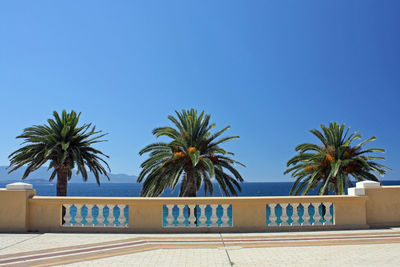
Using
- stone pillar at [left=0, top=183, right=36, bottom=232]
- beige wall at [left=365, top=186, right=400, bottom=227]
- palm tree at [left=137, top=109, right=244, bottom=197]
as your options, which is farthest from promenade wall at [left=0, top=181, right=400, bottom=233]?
palm tree at [left=137, top=109, right=244, bottom=197]

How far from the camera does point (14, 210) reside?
9.23 metres

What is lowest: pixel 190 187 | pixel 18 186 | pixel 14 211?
pixel 14 211

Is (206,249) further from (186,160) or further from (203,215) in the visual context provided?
(186,160)

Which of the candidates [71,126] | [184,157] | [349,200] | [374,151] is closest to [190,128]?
[184,157]

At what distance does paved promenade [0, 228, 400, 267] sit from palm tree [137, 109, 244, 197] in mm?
8380

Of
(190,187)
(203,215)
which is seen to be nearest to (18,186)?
(203,215)

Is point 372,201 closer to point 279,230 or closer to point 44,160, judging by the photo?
point 279,230

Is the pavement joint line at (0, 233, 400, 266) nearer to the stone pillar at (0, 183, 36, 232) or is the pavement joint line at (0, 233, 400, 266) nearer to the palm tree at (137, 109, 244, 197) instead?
the stone pillar at (0, 183, 36, 232)

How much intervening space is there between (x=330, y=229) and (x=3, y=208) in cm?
908

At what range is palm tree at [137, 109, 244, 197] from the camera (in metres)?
17.2

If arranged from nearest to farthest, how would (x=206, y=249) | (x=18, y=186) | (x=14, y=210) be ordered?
(x=206, y=249), (x=14, y=210), (x=18, y=186)

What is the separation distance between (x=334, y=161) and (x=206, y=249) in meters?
14.8

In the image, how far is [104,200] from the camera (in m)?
9.28

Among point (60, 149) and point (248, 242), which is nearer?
point (248, 242)
